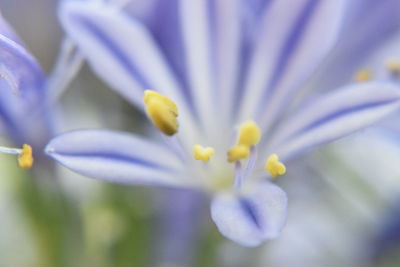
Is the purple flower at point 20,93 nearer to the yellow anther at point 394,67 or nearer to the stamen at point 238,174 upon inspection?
the stamen at point 238,174

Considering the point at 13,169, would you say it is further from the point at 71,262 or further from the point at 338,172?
the point at 338,172

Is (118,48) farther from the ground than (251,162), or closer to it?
farther from the ground

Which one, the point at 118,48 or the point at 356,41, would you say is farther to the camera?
the point at 356,41

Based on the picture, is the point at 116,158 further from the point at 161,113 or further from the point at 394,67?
the point at 394,67

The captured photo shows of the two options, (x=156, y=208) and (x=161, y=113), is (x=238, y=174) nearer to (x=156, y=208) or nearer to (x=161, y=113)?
(x=161, y=113)

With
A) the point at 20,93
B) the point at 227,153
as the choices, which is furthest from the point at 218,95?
the point at 20,93

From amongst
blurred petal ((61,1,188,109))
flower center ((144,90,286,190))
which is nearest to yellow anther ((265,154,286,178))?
flower center ((144,90,286,190))

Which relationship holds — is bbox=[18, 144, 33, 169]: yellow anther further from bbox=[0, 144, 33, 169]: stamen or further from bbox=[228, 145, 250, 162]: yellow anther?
bbox=[228, 145, 250, 162]: yellow anther
